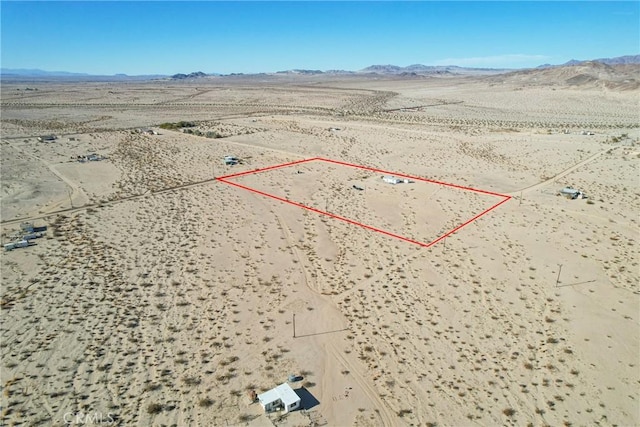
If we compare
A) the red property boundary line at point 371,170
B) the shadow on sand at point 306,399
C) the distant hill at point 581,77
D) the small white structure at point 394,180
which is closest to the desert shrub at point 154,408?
the shadow on sand at point 306,399

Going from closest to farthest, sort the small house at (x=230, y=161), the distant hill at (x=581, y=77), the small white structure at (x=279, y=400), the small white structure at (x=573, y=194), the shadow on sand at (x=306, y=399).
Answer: the small white structure at (x=279, y=400) → the shadow on sand at (x=306, y=399) → the small white structure at (x=573, y=194) → the small house at (x=230, y=161) → the distant hill at (x=581, y=77)

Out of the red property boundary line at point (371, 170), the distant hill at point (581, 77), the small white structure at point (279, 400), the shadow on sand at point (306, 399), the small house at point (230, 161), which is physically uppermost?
the distant hill at point (581, 77)

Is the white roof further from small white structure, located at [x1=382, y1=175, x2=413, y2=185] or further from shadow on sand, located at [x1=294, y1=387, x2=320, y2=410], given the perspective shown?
small white structure, located at [x1=382, y1=175, x2=413, y2=185]

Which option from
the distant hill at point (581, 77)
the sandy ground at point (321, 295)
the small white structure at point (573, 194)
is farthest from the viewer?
the distant hill at point (581, 77)

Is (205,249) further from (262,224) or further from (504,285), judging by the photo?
(504,285)

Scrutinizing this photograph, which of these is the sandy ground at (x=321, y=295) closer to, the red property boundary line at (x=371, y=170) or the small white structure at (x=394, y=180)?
the red property boundary line at (x=371, y=170)

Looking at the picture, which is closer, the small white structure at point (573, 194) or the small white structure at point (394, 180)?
the small white structure at point (573, 194)

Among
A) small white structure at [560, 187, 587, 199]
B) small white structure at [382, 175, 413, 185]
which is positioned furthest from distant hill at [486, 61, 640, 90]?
small white structure at [382, 175, 413, 185]

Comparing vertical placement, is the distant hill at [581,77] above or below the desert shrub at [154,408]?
above
